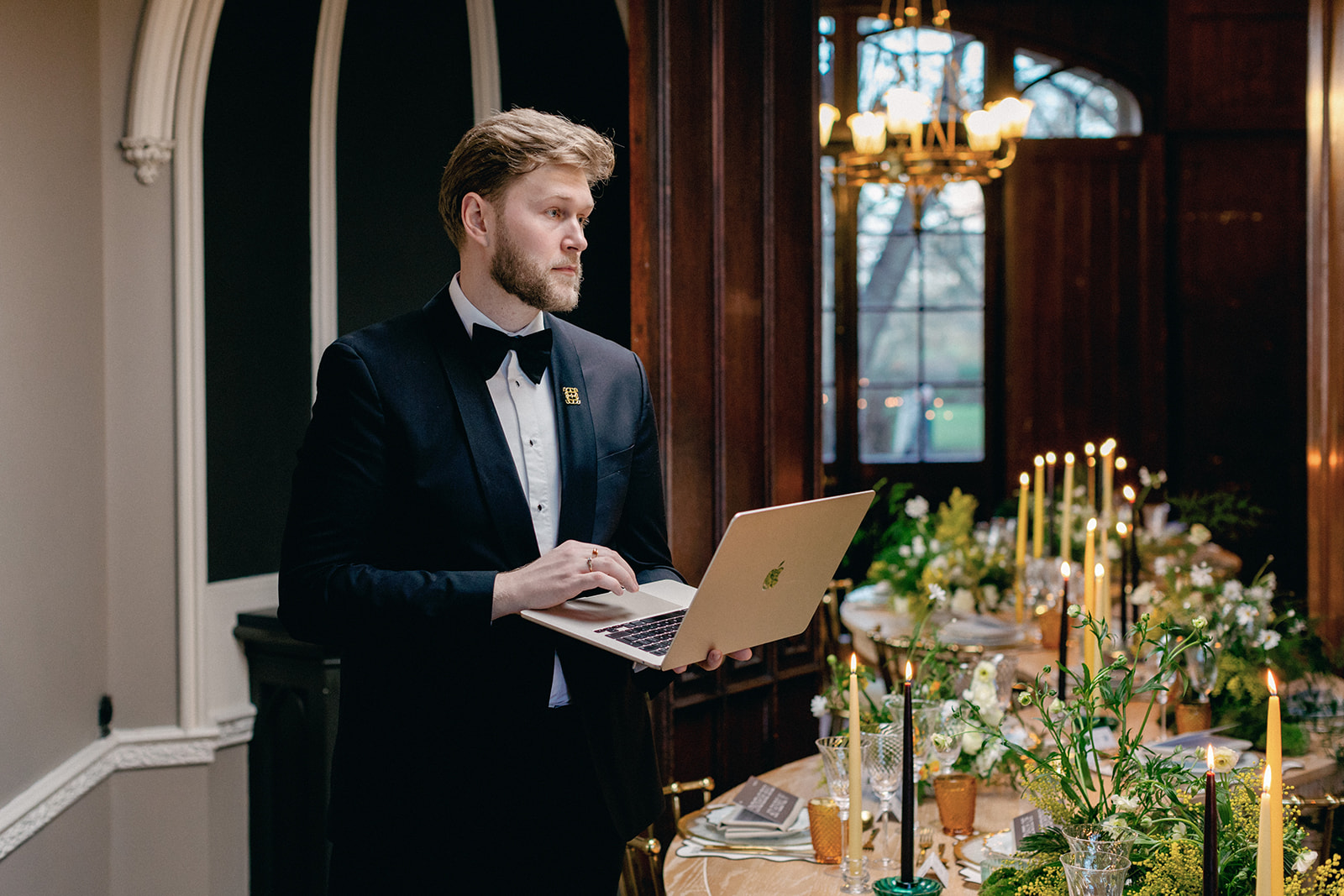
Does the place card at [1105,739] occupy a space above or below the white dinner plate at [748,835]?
below

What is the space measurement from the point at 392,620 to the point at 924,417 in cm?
588

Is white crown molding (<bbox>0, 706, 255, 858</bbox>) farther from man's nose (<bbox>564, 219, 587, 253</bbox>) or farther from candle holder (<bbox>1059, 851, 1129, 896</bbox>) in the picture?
candle holder (<bbox>1059, 851, 1129, 896</bbox>)

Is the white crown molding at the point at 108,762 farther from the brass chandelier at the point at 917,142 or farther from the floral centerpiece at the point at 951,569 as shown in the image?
the brass chandelier at the point at 917,142

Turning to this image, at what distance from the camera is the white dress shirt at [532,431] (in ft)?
5.47

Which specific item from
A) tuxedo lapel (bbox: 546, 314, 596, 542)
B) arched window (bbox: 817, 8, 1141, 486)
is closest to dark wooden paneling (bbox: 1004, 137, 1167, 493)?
arched window (bbox: 817, 8, 1141, 486)

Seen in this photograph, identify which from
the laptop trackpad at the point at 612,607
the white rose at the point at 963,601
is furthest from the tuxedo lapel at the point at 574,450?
the white rose at the point at 963,601

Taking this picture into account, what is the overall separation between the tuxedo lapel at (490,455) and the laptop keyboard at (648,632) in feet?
0.69

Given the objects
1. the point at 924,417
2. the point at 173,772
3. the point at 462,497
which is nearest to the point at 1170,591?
the point at 462,497

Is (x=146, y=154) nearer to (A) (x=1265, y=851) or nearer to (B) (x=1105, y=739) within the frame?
(B) (x=1105, y=739)

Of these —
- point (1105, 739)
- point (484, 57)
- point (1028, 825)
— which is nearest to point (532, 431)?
point (1028, 825)

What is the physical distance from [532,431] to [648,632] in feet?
1.26

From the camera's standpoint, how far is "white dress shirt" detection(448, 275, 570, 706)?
1.67 metres

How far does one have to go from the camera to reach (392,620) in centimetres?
148

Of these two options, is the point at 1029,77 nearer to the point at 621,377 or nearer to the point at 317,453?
the point at 621,377
